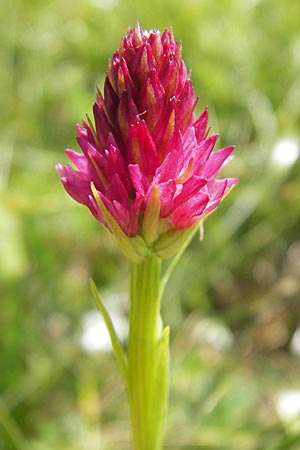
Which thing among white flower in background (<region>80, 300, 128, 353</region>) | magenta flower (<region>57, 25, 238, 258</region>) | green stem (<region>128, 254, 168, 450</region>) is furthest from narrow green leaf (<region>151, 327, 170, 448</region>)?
white flower in background (<region>80, 300, 128, 353</region>)

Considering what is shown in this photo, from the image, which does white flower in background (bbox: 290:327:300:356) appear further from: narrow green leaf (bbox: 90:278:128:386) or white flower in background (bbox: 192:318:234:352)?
narrow green leaf (bbox: 90:278:128:386)

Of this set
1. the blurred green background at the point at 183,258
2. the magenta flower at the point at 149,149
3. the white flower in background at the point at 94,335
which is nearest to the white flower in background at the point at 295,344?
the blurred green background at the point at 183,258

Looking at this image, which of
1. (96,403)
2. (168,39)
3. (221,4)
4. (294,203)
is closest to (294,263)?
(294,203)

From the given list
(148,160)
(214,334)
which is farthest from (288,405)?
(148,160)

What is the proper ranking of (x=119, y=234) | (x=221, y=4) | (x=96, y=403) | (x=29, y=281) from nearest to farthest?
1. (x=119, y=234)
2. (x=96, y=403)
3. (x=29, y=281)
4. (x=221, y=4)

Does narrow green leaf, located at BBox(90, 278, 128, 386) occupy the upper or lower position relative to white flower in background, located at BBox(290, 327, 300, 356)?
lower

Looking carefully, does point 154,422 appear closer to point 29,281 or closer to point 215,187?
point 215,187

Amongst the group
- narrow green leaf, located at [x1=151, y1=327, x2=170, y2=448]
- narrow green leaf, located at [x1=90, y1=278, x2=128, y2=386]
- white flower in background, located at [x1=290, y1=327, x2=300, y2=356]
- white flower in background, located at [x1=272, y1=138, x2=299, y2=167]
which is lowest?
narrow green leaf, located at [x1=151, y1=327, x2=170, y2=448]
